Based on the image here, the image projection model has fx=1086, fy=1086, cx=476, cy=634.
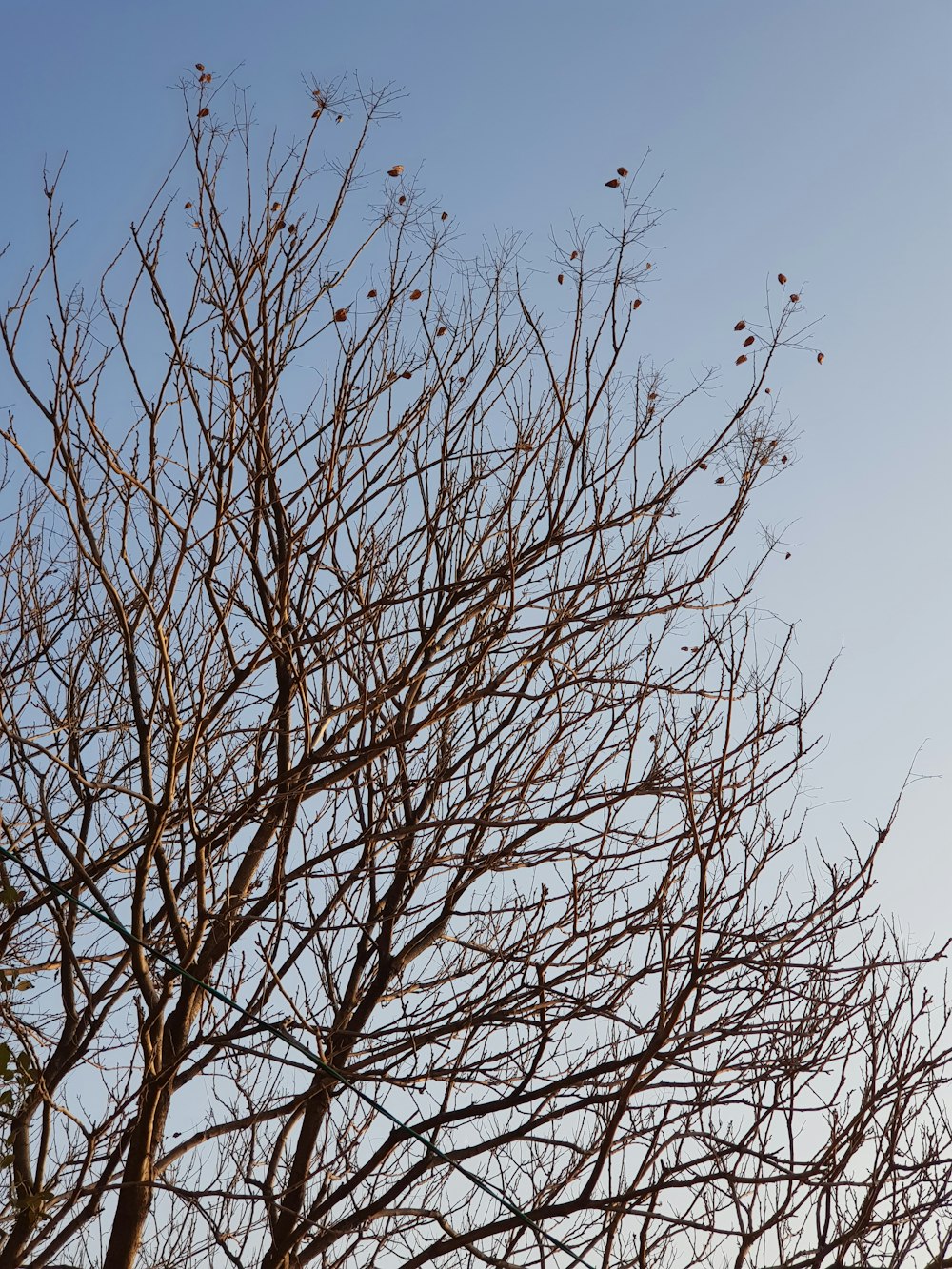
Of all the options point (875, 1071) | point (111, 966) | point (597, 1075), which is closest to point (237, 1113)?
point (111, 966)

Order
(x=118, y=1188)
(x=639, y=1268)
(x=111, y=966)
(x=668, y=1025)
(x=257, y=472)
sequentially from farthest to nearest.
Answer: (x=111, y=966)
(x=257, y=472)
(x=118, y=1188)
(x=639, y=1268)
(x=668, y=1025)

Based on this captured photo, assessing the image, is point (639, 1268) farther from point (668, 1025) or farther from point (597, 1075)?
point (597, 1075)

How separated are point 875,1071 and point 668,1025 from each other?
904 mm

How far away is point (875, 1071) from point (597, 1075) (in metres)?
0.91

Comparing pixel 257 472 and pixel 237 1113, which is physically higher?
pixel 257 472

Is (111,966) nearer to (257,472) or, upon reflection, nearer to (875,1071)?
(257,472)

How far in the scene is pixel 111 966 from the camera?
14.4 feet

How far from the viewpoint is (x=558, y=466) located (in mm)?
3918

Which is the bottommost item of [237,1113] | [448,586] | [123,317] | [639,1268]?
[639,1268]

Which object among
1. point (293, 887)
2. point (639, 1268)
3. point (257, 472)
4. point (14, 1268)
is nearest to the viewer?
point (639, 1268)

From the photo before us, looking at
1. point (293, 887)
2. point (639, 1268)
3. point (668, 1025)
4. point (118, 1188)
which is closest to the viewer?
point (668, 1025)

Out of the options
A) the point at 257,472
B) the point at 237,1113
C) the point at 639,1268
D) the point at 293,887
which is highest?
the point at 257,472

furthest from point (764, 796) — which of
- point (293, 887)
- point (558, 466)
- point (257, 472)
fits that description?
point (257, 472)

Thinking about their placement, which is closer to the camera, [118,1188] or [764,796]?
[118,1188]
